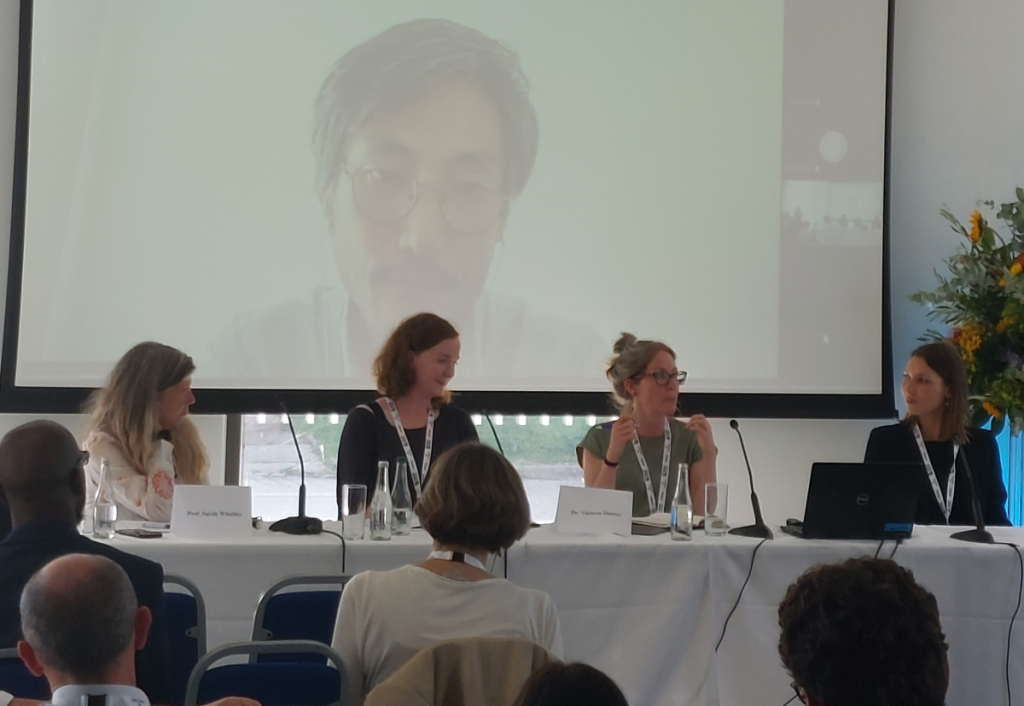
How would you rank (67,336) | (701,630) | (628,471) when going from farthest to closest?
(67,336) < (628,471) < (701,630)

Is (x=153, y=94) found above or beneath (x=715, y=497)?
above

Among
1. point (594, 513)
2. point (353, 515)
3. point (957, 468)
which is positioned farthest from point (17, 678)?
point (957, 468)

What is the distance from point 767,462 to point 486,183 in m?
1.90

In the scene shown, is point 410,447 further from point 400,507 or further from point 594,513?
point 594,513

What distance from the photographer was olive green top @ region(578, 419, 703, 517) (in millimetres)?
3705

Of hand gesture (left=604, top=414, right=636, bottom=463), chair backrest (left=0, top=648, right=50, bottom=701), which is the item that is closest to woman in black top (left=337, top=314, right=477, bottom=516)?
hand gesture (left=604, top=414, right=636, bottom=463)

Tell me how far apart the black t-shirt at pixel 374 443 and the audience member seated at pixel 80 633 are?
1.97 metres

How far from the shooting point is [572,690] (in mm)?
1209

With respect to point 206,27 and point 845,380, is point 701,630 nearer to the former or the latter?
point 845,380

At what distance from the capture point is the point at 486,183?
15.6ft

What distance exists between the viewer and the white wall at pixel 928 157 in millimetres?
4969

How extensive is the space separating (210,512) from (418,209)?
209cm

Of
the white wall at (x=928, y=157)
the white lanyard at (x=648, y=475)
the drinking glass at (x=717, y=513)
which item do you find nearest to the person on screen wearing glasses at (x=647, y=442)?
the white lanyard at (x=648, y=475)

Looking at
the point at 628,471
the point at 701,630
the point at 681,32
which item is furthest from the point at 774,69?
the point at 701,630
